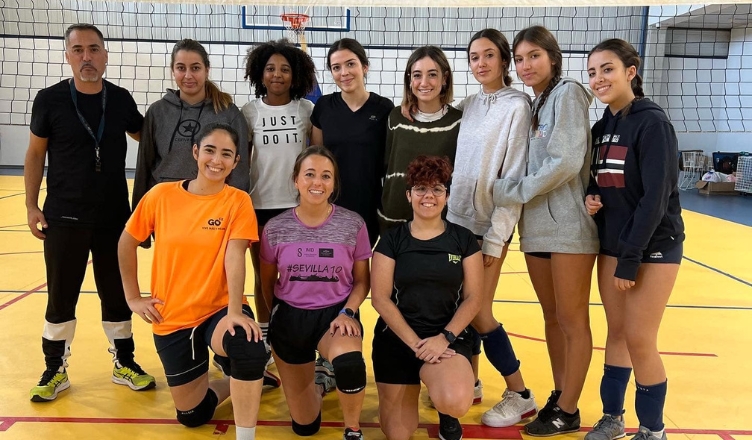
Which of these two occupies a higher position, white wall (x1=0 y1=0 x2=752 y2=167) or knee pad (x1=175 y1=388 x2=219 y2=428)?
white wall (x1=0 y1=0 x2=752 y2=167)

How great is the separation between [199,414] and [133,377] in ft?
2.12

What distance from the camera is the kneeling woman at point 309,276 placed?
2734mm

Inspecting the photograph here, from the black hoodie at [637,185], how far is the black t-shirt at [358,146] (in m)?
1.06

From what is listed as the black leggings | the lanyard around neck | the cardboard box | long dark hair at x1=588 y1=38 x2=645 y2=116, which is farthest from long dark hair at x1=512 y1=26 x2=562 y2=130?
the cardboard box

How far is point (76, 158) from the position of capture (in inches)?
121

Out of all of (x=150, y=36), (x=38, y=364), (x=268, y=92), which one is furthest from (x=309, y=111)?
(x=150, y=36)

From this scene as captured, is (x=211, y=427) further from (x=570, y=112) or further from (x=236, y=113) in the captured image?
(x=570, y=112)

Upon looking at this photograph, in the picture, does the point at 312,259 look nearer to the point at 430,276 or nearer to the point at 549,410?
the point at 430,276

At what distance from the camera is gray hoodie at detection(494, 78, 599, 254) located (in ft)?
8.41

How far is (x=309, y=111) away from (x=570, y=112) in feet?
4.62

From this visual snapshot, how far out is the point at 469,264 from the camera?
8.88ft

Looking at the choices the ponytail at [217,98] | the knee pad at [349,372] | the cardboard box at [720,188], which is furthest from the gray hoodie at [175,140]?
the cardboard box at [720,188]

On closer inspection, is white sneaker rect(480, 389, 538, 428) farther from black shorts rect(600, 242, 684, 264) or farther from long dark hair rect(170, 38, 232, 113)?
long dark hair rect(170, 38, 232, 113)

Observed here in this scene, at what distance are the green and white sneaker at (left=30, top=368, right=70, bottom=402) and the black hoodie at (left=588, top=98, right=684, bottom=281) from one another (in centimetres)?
273
